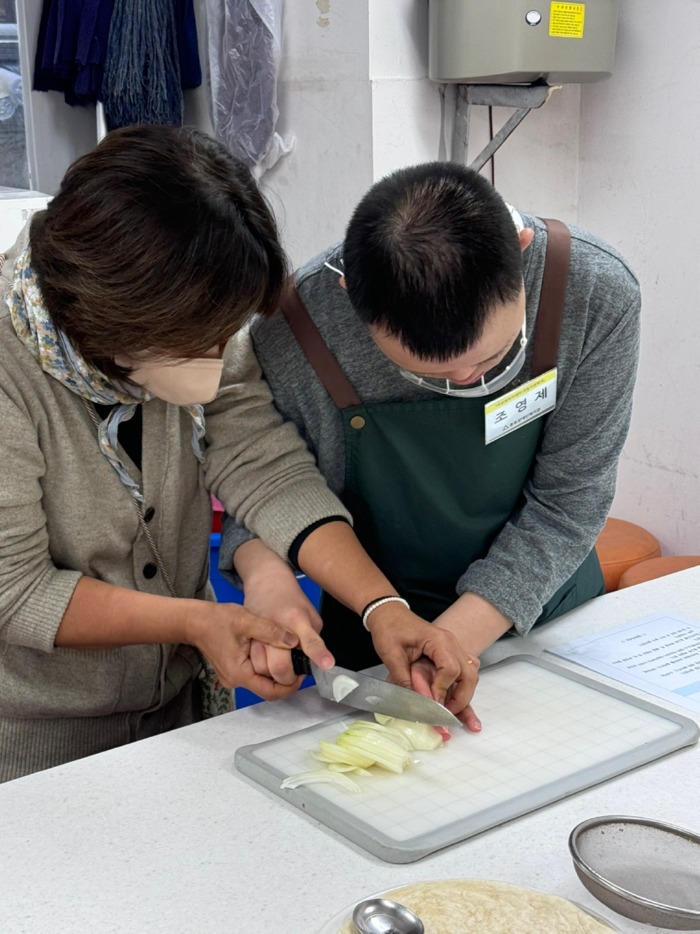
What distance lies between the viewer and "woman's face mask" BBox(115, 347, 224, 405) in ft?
4.00

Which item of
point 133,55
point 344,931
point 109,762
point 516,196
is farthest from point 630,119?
point 344,931

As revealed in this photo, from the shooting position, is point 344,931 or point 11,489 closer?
point 344,931

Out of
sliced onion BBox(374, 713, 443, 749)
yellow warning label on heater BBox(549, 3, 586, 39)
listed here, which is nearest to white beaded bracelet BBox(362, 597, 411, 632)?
sliced onion BBox(374, 713, 443, 749)

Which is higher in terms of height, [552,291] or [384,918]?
[552,291]

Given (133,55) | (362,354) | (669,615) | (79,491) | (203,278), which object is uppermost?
(133,55)

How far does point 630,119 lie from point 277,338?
188 centimetres

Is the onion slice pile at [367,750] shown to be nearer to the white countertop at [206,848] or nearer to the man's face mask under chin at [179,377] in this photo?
the white countertop at [206,848]

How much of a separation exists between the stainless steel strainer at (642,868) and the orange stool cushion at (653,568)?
1.73m

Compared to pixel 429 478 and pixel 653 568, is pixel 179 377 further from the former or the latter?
pixel 653 568

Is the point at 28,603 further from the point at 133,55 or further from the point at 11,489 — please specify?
the point at 133,55

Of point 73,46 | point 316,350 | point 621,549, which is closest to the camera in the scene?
point 316,350

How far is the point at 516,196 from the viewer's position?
3.12 meters

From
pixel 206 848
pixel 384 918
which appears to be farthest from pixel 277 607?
pixel 384 918

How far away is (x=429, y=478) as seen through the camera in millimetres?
1552
